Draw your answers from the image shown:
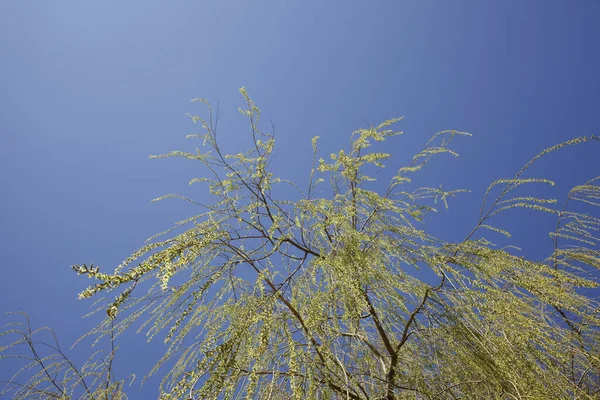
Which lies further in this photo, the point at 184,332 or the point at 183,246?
the point at 184,332

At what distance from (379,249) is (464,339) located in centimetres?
49

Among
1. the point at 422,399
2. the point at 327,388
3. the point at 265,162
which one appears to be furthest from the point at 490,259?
the point at 265,162

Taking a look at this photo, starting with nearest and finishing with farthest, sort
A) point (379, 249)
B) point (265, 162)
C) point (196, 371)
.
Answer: point (196, 371) → point (379, 249) → point (265, 162)

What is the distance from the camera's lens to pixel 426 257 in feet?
4.59

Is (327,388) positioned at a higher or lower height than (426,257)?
lower

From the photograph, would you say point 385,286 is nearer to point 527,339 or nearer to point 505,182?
point 527,339

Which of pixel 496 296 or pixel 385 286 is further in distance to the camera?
pixel 385 286

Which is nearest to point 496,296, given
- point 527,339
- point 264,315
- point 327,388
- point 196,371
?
point 527,339

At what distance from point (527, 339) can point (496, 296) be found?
0.61 feet

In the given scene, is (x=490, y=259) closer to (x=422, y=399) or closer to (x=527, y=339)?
(x=527, y=339)

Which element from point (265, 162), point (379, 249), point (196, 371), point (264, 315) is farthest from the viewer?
point (265, 162)

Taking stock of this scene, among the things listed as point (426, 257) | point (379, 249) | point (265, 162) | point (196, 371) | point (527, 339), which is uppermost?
point (265, 162)

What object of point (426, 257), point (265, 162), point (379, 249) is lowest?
point (426, 257)

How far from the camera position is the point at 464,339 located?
146 cm
